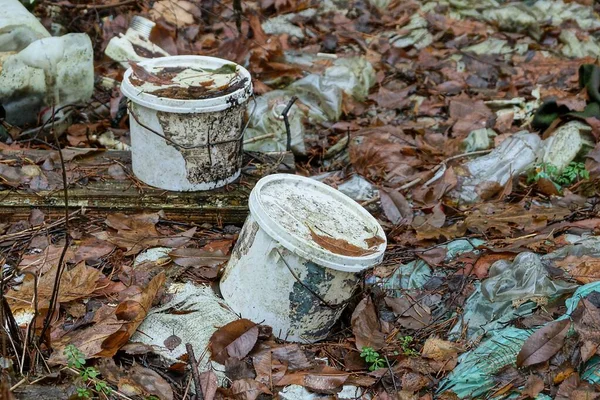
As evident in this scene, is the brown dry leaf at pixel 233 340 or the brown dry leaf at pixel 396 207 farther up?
the brown dry leaf at pixel 233 340

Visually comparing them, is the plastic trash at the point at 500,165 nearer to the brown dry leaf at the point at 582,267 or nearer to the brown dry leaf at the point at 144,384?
the brown dry leaf at the point at 582,267

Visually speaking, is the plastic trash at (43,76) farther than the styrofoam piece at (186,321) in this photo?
Yes

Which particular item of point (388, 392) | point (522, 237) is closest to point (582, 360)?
point (388, 392)

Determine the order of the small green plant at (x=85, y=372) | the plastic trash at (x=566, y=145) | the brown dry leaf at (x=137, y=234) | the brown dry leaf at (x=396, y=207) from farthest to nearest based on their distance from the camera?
the plastic trash at (x=566, y=145)
the brown dry leaf at (x=396, y=207)
the brown dry leaf at (x=137, y=234)
the small green plant at (x=85, y=372)

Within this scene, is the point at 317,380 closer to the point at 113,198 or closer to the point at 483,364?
the point at 483,364

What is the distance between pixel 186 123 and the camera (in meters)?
3.05

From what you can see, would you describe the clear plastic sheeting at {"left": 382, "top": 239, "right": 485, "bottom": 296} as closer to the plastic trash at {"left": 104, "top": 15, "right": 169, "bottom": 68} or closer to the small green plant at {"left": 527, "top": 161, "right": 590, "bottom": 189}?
the small green plant at {"left": 527, "top": 161, "right": 590, "bottom": 189}

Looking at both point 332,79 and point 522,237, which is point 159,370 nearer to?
point 522,237

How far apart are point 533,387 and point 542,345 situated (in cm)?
14

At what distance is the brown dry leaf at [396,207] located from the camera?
339 centimetres

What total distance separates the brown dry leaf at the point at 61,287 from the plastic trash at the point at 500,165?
1.86 meters

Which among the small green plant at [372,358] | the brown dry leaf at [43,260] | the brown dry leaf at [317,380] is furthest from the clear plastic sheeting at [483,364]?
the brown dry leaf at [43,260]

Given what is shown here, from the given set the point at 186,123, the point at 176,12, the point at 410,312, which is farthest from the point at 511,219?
the point at 176,12

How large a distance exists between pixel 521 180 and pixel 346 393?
5.89 feet
